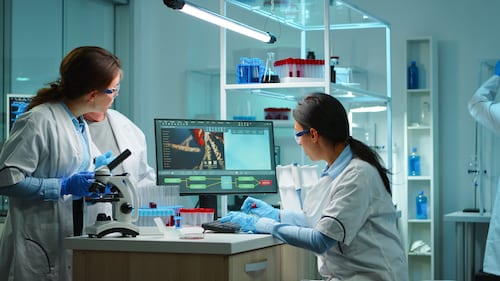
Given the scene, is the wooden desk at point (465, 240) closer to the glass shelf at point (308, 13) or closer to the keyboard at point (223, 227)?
the glass shelf at point (308, 13)

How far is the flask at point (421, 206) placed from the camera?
6.51 metres

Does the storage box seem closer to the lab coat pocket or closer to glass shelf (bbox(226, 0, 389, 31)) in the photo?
the lab coat pocket

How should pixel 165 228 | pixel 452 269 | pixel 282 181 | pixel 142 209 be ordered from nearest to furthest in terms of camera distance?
pixel 165 228, pixel 142 209, pixel 282 181, pixel 452 269

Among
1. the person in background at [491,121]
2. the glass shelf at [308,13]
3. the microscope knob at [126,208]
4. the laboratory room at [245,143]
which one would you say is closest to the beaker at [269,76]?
the laboratory room at [245,143]

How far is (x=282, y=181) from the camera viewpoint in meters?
3.44

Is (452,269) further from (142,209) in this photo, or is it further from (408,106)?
(142,209)

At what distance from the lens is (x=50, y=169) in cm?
273

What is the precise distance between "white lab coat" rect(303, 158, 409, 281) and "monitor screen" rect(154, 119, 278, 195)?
0.79 m

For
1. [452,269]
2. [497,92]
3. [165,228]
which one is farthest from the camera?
[452,269]

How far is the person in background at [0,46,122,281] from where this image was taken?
2.64 metres

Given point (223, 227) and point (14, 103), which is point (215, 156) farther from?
point (14, 103)

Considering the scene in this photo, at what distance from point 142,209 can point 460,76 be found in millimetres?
4400

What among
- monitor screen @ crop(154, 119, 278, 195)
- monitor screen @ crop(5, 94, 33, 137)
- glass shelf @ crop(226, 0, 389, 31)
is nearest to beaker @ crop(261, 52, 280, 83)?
glass shelf @ crop(226, 0, 389, 31)

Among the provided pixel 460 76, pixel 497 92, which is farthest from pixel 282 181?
pixel 460 76
